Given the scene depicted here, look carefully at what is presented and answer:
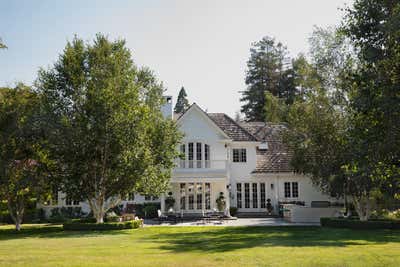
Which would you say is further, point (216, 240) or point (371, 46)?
point (216, 240)

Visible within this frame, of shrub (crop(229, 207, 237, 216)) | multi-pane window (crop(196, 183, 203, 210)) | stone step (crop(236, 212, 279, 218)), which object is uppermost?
multi-pane window (crop(196, 183, 203, 210))

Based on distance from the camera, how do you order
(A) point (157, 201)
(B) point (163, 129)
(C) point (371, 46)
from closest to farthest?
(C) point (371, 46)
(B) point (163, 129)
(A) point (157, 201)

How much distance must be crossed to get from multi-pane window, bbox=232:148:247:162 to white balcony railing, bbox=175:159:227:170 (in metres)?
3.08

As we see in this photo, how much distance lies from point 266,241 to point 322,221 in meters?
9.90

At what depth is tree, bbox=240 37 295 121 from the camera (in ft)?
228

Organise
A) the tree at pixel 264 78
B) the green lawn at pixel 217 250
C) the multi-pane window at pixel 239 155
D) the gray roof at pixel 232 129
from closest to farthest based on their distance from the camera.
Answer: the green lawn at pixel 217 250
the gray roof at pixel 232 129
the multi-pane window at pixel 239 155
the tree at pixel 264 78

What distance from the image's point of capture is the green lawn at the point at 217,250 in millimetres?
13484

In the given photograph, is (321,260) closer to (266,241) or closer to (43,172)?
(266,241)

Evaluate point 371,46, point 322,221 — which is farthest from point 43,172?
point 371,46

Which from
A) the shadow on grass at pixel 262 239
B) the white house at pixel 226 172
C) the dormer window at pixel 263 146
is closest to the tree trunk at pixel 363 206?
the shadow on grass at pixel 262 239

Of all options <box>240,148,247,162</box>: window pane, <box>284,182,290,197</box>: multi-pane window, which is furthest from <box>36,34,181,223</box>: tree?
<box>284,182,290,197</box>: multi-pane window

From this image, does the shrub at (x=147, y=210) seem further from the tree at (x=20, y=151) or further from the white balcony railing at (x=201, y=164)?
the tree at (x=20, y=151)

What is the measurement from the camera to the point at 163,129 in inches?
1131

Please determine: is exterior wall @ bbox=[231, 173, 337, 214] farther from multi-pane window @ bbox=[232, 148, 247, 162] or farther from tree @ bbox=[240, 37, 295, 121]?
tree @ bbox=[240, 37, 295, 121]
